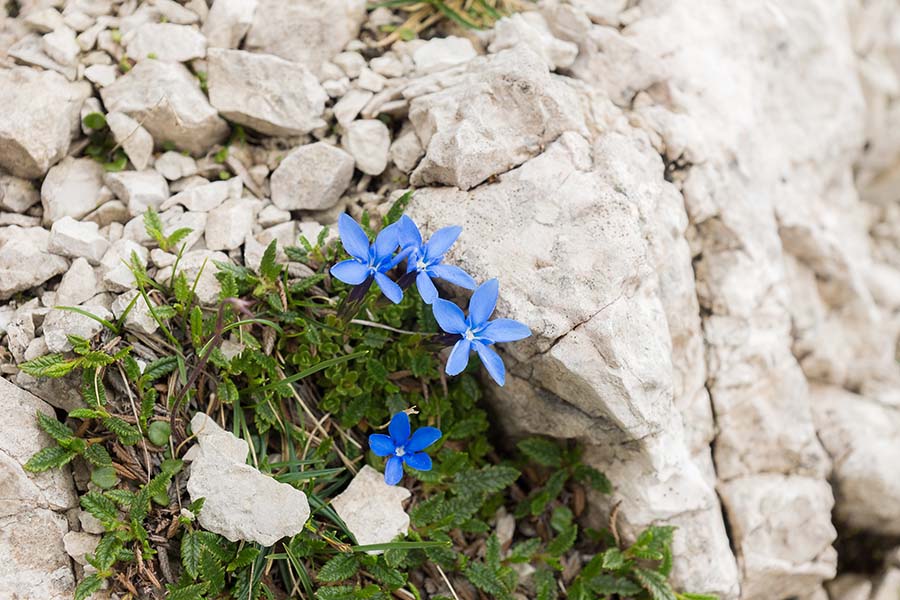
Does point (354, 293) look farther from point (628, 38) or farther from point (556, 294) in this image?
point (628, 38)

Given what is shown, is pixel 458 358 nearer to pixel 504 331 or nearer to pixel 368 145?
pixel 504 331

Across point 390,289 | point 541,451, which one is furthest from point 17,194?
point 541,451

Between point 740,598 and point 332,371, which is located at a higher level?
point 332,371

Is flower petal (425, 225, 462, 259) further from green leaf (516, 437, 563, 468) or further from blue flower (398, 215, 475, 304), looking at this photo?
green leaf (516, 437, 563, 468)

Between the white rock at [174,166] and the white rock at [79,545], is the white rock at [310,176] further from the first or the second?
the white rock at [79,545]

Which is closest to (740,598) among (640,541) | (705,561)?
(705,561)

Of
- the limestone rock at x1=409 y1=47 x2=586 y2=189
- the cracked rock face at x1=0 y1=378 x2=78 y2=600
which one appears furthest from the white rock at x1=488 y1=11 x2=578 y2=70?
the cracked rock face at x1=0 y1=378 x2=78 y2=600

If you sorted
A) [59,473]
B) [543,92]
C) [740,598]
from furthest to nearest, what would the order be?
[740,598], [543,92], [59,473]

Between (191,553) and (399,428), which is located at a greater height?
(399,428)
